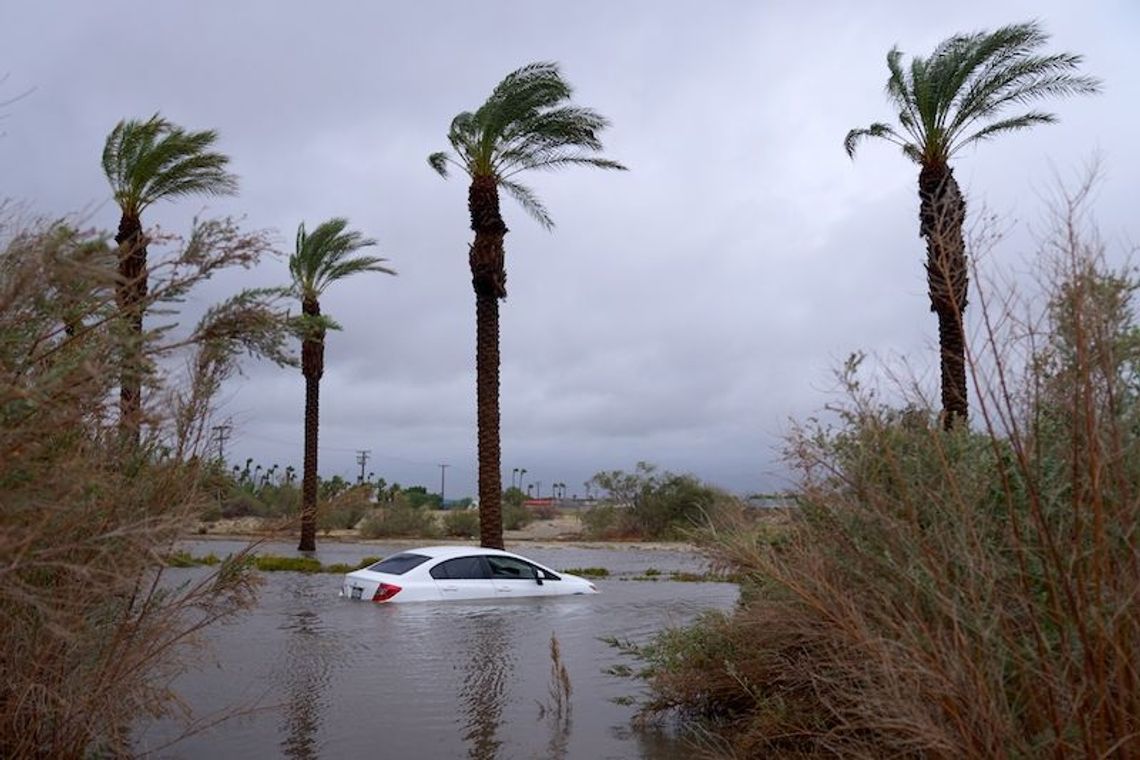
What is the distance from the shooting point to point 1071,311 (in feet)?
15.5

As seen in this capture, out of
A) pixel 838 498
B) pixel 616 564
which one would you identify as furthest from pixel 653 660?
pixel 616 564

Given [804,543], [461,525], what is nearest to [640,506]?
[461,525]

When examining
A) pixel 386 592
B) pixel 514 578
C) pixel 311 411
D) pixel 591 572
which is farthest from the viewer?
pixel 311 411

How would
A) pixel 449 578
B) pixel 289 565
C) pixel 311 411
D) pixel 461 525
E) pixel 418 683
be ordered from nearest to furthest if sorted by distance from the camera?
pixel 418 683, pixel 449 578, pixel 289 565, pixel 311 411, pixel 461 525

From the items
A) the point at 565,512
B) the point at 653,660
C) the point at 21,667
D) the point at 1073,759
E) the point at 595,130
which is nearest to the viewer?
the point at 1073,759

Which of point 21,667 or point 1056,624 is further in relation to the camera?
point 21,667

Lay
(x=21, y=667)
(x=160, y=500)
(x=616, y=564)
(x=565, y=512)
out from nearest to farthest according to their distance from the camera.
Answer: (x=21, y=667) → (x=160, y=500) → (x=616, y=564) → (x=565, y=512)

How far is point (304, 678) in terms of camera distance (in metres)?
11.0

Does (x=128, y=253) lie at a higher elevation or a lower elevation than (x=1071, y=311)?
higher

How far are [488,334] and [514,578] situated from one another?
6794mm

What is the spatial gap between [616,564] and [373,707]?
22.6 meters

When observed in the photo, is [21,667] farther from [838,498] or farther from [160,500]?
[838,498]

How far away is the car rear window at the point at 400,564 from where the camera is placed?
16953 millimetres

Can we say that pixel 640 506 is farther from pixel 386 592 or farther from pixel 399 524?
pixel 386 592
